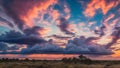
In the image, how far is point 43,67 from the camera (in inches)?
2675

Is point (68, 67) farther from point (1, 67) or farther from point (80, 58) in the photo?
point (80, 58)

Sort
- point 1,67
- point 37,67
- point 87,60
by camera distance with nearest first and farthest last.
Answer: point 1,67, point 37,67, point 87,60

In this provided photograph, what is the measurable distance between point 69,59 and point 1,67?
168 feet

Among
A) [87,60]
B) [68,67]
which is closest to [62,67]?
[68,67]

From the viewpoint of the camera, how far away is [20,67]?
66.5 metres

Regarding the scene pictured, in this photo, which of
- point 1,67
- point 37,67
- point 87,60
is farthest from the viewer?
point 87,60

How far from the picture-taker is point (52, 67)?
69.2 m

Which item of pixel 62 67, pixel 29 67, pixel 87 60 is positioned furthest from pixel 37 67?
pixel 87 60

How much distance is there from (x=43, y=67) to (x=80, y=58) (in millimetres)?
48556

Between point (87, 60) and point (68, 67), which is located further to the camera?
point (87, 60)

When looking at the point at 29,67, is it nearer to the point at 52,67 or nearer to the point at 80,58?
the point at 52,67

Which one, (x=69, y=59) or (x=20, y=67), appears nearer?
(x=20, y=67)

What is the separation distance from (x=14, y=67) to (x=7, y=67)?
154cm

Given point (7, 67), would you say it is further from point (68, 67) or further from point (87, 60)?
point (87, 60)
